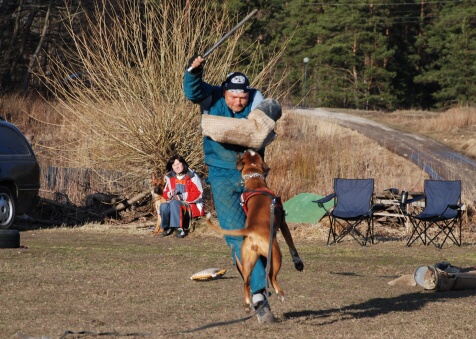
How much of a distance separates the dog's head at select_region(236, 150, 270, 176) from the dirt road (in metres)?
14.1

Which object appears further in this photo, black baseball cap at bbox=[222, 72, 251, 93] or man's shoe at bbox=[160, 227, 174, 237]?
man's shoe at bbox=[160, 227, 174, 237]

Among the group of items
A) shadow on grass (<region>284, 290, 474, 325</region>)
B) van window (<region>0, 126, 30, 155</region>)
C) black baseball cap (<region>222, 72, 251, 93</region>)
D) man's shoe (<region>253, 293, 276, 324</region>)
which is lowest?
shadow on grass (<region>284, 290, 474, 325</region>)

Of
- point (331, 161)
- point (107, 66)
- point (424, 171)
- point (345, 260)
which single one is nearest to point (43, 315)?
point (345, 260)

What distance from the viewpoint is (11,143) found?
14859 millimetres

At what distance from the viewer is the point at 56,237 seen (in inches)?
574

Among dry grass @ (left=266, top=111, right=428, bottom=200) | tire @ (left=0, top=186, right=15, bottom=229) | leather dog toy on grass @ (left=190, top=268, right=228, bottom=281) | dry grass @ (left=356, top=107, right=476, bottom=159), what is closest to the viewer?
leather dog toy on grass @ (left=190, top=268, right=228, bottom=281)

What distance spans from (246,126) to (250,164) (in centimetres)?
27

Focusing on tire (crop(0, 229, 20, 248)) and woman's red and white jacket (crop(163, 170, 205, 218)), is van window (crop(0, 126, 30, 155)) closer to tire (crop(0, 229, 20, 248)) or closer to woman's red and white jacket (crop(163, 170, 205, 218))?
woman's red and white jacket (crop(163, 170, 205, 218))

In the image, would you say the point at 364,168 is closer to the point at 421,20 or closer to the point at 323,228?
the point at 323,228

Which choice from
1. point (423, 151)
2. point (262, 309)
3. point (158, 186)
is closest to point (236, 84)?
point (262, 309)

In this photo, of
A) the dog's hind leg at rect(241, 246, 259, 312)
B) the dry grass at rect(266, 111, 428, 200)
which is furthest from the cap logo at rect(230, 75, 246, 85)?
the dry grass at rect(266, 111, 428, 200)

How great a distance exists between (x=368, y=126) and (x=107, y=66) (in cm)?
2211

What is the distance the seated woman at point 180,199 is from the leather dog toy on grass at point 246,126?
8.83 metres

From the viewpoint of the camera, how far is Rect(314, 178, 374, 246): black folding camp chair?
587 inches
